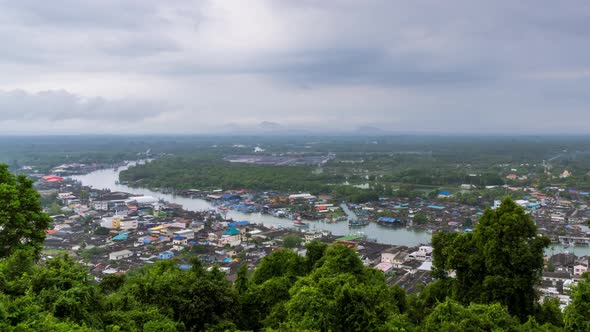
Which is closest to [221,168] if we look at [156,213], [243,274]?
[156,213]

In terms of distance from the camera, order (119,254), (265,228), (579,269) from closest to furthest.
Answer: (579,269), (119,254), (265,228)

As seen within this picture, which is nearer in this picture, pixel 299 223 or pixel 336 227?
pixel 336 227

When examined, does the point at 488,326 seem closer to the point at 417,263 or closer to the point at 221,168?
the point at 417,263

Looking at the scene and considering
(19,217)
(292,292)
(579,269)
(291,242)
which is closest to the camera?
(292,292)

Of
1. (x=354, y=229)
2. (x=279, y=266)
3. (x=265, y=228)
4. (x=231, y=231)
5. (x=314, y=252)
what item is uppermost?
(x=314, y=252)

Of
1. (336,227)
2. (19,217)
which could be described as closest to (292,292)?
(19,217)

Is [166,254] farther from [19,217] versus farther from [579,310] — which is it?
[579,310]

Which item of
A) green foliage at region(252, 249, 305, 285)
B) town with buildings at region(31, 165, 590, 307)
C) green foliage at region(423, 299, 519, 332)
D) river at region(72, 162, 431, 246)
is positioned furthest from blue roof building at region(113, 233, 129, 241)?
green foliage at region(423, 299, 519, 332)
